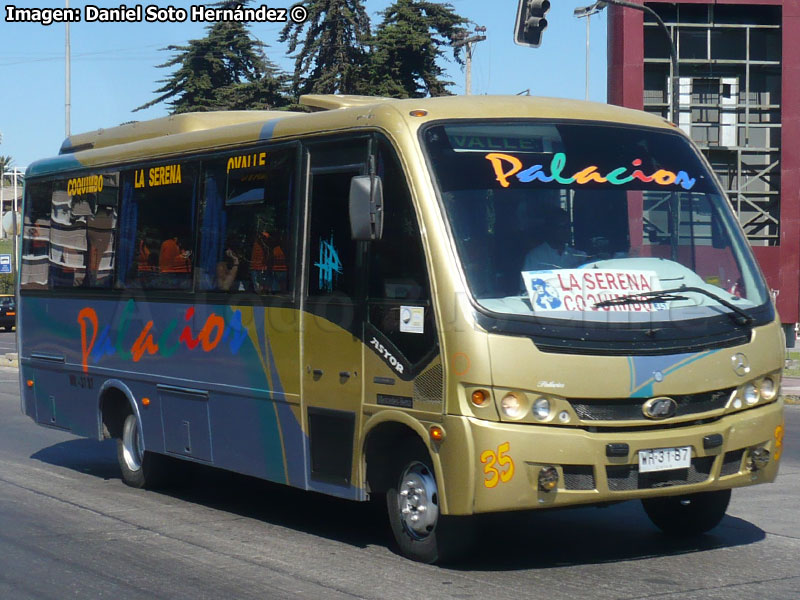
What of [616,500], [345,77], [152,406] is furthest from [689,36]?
[616,500]

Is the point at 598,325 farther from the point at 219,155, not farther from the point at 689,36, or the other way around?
the point at 689,36

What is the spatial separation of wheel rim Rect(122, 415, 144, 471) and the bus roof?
234cm

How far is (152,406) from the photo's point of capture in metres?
10.8

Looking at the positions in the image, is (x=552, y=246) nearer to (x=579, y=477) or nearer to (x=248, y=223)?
(x=579, y=477)

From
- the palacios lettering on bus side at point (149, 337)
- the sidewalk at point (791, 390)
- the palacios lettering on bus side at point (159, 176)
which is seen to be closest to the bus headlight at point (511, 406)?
the palacios lettering on bus side at point (149, 337)

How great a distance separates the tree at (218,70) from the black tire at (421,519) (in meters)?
38.5

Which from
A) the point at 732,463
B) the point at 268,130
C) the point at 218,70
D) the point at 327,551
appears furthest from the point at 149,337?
the point at 218,70

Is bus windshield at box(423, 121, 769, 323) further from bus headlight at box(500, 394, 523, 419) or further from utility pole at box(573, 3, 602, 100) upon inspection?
utility pole at box(573, 3, 602, 100)

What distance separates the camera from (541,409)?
23.2 ft

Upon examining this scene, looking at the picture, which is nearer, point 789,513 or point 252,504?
point 789,513

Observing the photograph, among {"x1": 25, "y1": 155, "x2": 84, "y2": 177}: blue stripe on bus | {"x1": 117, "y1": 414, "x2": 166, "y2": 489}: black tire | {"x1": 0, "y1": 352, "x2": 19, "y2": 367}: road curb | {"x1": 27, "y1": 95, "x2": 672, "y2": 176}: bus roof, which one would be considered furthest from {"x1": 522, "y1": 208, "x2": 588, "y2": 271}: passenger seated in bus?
{"x1": 0, "y1": 352, "x2": 19, "y2": 367}: road curb

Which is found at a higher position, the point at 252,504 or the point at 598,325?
the point at 598,325

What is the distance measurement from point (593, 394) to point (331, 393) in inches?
75.7

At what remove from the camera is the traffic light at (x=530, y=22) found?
1805 centimetres
